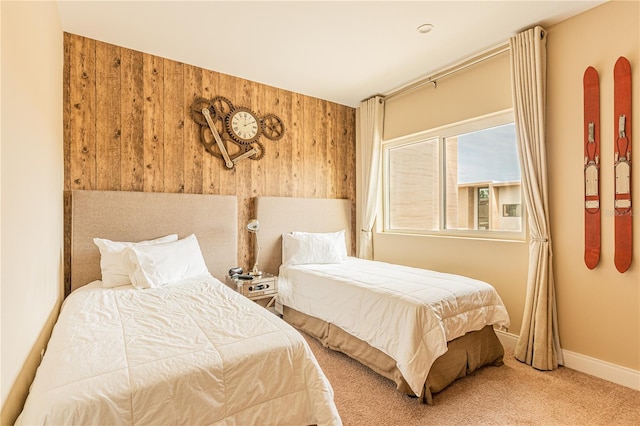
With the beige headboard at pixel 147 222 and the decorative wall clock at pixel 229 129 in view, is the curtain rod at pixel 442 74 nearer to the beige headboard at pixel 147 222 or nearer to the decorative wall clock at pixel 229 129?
the decorative wall clock at pixel 229 129

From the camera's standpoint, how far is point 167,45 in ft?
9.14

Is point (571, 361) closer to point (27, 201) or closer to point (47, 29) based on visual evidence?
point (27, 201)

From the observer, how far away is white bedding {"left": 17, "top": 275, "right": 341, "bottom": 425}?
1.04m

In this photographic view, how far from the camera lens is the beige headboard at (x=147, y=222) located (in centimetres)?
251

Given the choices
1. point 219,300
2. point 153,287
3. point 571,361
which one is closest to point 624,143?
point 571,361

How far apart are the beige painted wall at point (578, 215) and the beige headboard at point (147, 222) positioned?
254cm

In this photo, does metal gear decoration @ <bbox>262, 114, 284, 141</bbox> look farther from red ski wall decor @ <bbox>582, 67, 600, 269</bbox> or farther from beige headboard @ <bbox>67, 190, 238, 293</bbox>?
Answer: red ski wall decor @ <bbox>582, 67, 600, 269</bbox>

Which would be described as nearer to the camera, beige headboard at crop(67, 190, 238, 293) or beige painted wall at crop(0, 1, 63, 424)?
beige painted wall at crop(0, 1, 63, 424)

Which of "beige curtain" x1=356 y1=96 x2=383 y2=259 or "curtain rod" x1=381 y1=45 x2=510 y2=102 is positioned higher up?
"curtain rod" x1=381 y1=45 x2=510 y2=102

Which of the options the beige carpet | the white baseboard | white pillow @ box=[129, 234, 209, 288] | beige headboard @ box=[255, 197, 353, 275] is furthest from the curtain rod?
white pillow @ box=[129, 234, 209, 288]

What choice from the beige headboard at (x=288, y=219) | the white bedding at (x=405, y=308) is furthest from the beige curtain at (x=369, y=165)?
the white bedding at (x=405, y=308)

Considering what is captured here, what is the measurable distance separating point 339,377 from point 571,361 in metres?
1.78

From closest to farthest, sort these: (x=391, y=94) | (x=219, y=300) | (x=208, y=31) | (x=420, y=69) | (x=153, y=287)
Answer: (x=219, y=300) → (x=153, y=287) → (x=208, y=31) → (x=420, y=69) → (x=391, y=94)

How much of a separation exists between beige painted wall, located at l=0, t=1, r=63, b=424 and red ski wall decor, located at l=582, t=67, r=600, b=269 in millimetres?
3290
